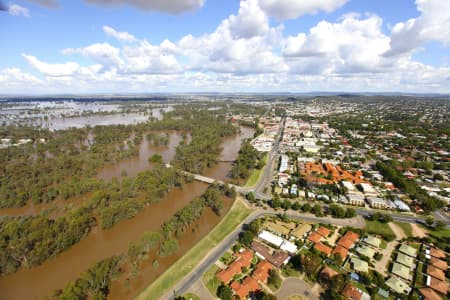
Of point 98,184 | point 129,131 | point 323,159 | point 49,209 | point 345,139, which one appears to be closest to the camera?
point 49,209

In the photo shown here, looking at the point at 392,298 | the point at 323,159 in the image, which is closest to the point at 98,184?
the point at 392,298

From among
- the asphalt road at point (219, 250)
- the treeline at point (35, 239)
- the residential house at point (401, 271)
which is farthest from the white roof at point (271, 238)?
the treeline at point (35, 239)

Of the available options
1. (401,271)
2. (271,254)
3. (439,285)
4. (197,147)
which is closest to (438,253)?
(439,285)

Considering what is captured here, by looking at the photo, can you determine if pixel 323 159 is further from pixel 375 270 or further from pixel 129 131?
pixel 129 131

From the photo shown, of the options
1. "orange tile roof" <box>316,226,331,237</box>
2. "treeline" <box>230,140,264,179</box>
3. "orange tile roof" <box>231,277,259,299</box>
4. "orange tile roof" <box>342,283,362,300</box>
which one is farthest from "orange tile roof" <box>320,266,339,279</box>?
"treeline" <box>230,140,264,179</box>

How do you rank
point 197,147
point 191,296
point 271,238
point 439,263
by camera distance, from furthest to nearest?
point 197,147 → point 271,238 → point 439,263 → point 191,296

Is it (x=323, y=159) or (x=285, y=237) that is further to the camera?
(x=323, y=159)

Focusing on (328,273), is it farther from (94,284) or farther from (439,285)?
(94,284)

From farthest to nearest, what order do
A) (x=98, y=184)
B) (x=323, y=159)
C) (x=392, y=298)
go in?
(x=323, y=159) < (x=98, y=184) < (x=392, y=298)
